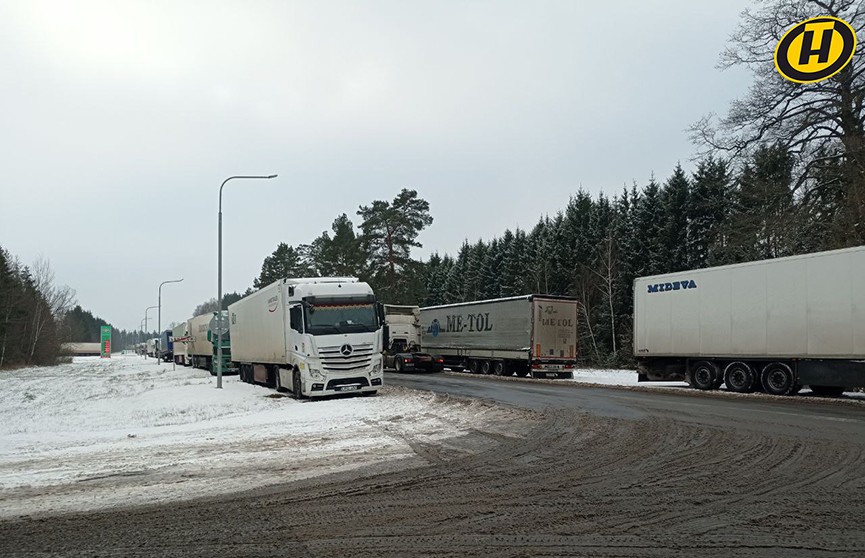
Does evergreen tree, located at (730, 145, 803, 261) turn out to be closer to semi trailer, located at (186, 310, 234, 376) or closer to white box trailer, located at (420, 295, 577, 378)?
white box trailer, located at (420, 295, 577, 378)

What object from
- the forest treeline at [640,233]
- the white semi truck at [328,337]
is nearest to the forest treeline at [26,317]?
the forest treeline at [640,233]

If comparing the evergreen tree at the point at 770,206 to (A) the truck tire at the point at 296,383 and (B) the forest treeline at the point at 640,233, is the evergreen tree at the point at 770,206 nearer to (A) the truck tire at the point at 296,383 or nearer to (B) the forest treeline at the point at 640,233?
(B) the forest treeline at the point at 640,233

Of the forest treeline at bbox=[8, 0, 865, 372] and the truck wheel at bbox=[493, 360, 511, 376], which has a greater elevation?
the forest treeline at bbox=[8, 0, 865, 372]

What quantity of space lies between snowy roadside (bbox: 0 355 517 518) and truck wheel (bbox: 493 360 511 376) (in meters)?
13.3

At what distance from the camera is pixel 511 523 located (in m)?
6.09

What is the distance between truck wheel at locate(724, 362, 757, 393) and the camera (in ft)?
71.4

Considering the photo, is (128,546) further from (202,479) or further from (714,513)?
(714,513)

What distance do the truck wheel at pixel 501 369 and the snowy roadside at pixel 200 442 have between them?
13299mm

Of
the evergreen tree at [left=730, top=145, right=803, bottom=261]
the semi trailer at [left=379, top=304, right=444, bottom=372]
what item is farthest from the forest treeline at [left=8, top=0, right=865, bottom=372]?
the semi trailer at [left=379, top=304, right=444, bottom=372]

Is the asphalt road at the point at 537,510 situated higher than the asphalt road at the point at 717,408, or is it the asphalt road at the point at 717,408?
the asphalt road at the point at 537,510

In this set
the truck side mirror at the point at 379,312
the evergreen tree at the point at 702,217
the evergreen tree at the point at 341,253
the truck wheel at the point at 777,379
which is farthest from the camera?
the evergreen tree at the point at 341,253

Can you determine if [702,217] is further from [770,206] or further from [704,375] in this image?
[704,375]

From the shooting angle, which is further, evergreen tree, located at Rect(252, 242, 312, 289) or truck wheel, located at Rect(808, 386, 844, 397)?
evergreen tree, located at Rect(252, 242, 312, 289)

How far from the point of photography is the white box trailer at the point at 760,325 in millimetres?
18734
